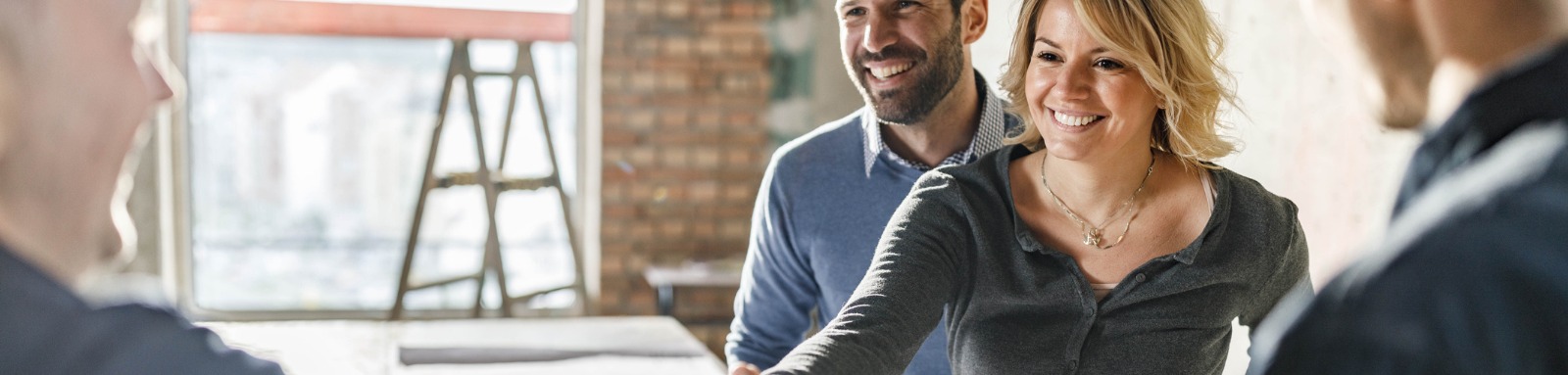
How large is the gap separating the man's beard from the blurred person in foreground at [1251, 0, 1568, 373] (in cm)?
97

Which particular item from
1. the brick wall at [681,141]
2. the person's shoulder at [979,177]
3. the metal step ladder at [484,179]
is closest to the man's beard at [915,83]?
the person's shoulder at [979,177]

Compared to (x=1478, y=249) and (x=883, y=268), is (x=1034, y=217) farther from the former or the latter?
(x=1478, y=249)

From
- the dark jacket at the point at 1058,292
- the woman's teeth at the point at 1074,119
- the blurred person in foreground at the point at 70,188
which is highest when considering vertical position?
the blurred person in foreground at the point at 70,188

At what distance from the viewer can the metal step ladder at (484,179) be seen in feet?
16.0

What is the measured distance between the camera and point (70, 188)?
0.55 metres

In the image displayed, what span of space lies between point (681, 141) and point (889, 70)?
11.4 ft

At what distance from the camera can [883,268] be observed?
120 cm

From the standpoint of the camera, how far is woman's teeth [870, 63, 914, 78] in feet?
5.17

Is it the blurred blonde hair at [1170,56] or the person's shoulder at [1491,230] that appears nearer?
the person's shoulder at [1491,230]

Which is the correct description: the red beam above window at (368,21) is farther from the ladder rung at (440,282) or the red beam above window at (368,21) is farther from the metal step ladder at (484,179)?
the ladder rung at (440,282)

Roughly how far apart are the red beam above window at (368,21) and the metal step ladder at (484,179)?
258 millimetres

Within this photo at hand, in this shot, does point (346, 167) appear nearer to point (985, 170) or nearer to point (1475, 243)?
point (985, 170)

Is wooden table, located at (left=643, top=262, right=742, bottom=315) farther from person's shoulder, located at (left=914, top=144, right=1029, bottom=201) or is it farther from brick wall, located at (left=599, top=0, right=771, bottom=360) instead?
person's shoulder, located at (left=914, top=144, right=1029, bottom=201)

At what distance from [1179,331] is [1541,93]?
0.64m
